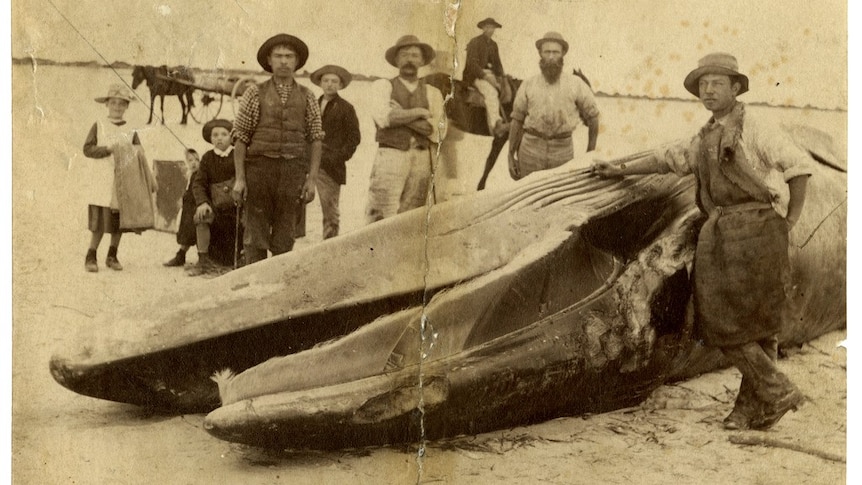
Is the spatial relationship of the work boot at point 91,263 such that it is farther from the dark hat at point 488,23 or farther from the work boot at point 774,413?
the work boot at point 774,413

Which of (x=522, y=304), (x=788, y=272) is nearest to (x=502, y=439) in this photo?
(x=522, y=304)

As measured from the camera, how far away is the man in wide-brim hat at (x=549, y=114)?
13.6 feet

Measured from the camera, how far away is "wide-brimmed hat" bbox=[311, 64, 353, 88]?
4.10m

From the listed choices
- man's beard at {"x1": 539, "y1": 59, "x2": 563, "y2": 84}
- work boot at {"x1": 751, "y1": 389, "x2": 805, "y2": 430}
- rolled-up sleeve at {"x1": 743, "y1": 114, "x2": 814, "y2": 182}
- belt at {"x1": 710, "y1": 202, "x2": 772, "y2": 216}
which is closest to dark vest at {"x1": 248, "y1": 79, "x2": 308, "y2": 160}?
man's beard at {"x1": 539, "y1": 59, "x2": 563, "y2": 84}

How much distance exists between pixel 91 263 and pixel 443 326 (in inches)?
57.9

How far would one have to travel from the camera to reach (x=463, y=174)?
4.14 meters

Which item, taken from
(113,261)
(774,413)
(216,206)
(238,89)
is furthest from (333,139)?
(774,413)

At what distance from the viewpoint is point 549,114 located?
4172 millimetres

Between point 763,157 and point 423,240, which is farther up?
point 763,157

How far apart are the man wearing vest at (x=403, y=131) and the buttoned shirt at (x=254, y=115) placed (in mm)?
249

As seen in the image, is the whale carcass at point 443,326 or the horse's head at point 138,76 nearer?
the whale carcass at point 443,326

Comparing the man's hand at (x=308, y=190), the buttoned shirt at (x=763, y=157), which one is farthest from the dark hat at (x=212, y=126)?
the buttoned shirt at (x=763, y=157)

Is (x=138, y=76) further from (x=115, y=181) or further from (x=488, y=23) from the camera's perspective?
(x=488, y=23)

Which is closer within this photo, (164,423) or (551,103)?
(164,423)
